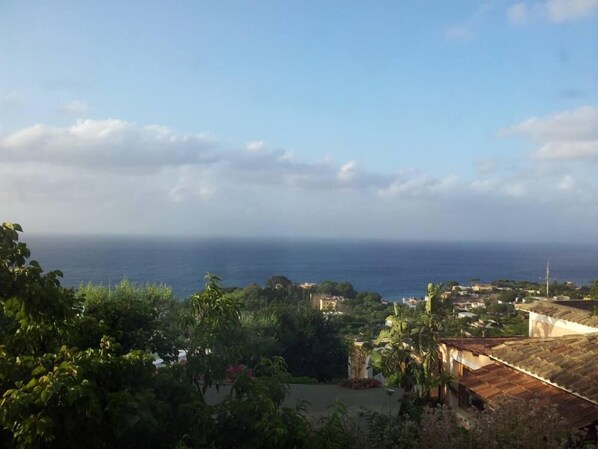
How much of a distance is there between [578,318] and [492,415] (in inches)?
363

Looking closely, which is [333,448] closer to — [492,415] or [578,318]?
[492,415]

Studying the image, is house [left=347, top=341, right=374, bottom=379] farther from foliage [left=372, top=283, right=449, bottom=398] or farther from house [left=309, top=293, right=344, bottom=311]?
house [left=309, top=293, right=344, bottom=311]

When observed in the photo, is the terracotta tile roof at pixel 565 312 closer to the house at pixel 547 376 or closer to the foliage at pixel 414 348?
the house at pixel 547 376

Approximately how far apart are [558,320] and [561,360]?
3.86 metres

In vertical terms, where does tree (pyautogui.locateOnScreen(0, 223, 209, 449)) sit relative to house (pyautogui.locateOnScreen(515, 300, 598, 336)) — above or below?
above

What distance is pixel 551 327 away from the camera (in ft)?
42.8

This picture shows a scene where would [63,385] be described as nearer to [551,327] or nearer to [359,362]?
[551,327]

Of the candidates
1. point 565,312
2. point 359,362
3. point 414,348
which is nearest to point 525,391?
point 565,312

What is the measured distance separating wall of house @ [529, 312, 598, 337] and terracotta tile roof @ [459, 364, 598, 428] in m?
2.84

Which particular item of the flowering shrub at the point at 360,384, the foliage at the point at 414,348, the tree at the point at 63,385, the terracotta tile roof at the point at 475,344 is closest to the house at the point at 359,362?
the foliage at the point at 414,348

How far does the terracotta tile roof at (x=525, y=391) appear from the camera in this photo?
7383mm

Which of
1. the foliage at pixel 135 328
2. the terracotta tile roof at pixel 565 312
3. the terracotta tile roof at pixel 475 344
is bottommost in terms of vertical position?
the terracotta tile roof at pixel 475 344

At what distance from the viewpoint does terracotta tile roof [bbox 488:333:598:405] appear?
27.0 ft

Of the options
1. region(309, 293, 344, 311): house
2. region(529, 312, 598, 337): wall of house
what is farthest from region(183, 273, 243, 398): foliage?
region(309, 293, 344, 311): house
